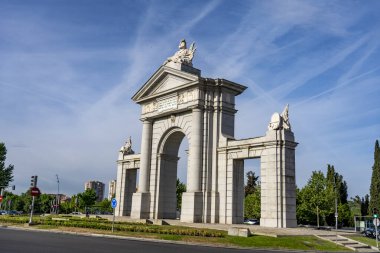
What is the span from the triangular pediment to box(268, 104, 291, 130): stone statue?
8.74m

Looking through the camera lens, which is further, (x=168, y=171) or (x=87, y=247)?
(x=168, y=171)

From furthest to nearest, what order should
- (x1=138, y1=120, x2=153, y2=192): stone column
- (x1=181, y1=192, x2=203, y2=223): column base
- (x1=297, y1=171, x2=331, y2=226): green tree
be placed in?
(x1=297, y1=171, x2=331, y2=226): green tree → (x1=138, y1=120, x2=153, y2=192): stone column → (x1=181, y1=192, x2=203, y2=223): column base

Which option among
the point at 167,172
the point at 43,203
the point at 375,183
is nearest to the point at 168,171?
the point at 167,172

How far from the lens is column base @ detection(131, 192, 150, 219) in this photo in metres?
41.1

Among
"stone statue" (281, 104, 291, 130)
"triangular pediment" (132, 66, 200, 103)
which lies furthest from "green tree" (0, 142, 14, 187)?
"stone statue" (281, 104, 291, 130)

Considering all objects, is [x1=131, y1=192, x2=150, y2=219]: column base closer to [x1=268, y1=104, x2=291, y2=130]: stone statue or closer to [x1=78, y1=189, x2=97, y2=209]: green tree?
[x1=268, y1=104, x2=291, y2=130]: stone statue

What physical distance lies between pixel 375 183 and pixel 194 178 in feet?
138

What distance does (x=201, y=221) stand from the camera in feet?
117

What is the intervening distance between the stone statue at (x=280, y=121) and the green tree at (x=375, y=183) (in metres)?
40.1

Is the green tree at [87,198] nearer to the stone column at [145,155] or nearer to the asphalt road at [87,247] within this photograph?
the stone column at [145,155]

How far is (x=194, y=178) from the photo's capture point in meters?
36.6

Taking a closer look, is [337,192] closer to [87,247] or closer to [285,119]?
[285,119]

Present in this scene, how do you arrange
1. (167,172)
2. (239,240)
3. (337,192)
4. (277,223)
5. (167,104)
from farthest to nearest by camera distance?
(337,192) → (167,172) → (167,104) → (277,223) → (239,240)

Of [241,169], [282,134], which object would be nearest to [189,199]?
[241,169]
